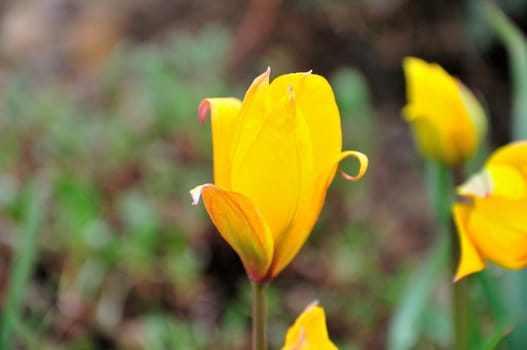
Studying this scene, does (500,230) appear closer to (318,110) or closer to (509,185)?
(509,185)

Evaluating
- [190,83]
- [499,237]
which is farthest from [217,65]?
[499,237]

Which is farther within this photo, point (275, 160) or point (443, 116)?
point (443, 116)

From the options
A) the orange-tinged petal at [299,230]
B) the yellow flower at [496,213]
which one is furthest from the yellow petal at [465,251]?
the orange-tinged petal at [299,230]

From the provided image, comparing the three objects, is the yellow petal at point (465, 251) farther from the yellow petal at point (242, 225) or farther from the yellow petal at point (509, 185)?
the yellow petal at point (242, 225)

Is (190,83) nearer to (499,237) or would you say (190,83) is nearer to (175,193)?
(175,193)

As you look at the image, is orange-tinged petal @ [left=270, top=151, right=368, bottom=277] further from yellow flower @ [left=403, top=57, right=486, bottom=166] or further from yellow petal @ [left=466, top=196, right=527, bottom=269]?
yellow flower @ [left=403, top=57, right=486, bottom=166]

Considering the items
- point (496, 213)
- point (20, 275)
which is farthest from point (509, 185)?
point (20, 275)

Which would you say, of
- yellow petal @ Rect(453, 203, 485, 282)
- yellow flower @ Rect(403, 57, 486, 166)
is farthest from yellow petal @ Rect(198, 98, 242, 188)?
yellow flower @ Rect(403, 57, 486, 166)

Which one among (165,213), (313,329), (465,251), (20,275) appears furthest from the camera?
(165,213)
